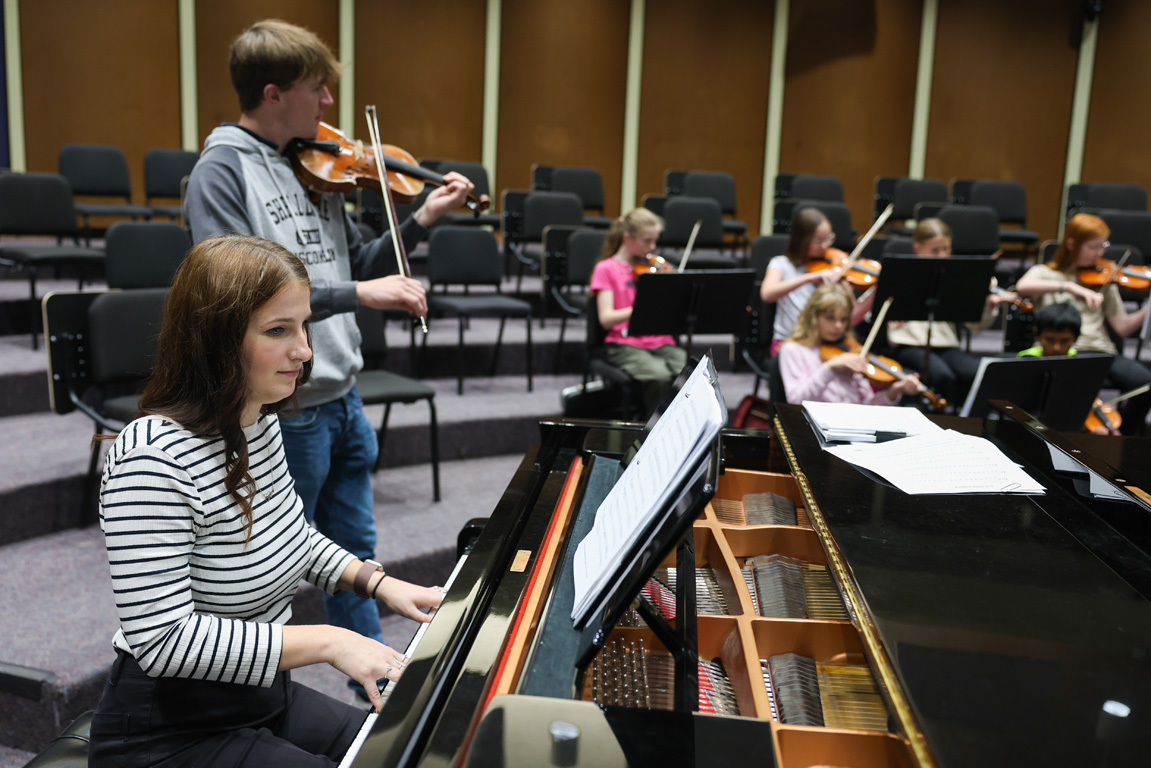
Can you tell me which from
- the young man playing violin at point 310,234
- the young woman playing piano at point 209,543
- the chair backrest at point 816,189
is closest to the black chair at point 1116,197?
the chair backrest at point 816,189

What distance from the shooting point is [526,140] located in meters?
7.96

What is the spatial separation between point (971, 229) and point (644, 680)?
614 centimetres

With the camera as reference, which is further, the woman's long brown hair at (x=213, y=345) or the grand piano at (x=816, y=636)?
the woman's long brown hair at (x=213, y=345)

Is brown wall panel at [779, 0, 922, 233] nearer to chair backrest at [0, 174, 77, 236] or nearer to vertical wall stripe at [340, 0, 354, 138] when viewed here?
vertical wall stripe at [340, 0, 354, 138]

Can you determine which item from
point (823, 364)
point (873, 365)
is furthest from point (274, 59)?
point (873, 365)

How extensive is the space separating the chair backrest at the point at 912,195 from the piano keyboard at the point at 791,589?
6.29 meters

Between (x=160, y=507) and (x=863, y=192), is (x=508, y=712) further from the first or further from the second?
(x=863, y=192)

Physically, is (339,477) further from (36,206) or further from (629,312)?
(36,206)

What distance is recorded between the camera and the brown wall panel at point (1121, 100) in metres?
8.02

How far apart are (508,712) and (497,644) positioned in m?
0.16

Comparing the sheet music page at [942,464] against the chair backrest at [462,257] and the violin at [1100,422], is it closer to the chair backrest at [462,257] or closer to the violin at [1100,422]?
the violin at [1100,422]

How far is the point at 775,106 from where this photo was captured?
27.7 ft

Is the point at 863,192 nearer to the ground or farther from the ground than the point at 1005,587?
farther from the ground

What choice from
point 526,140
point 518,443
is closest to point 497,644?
point 518,443
